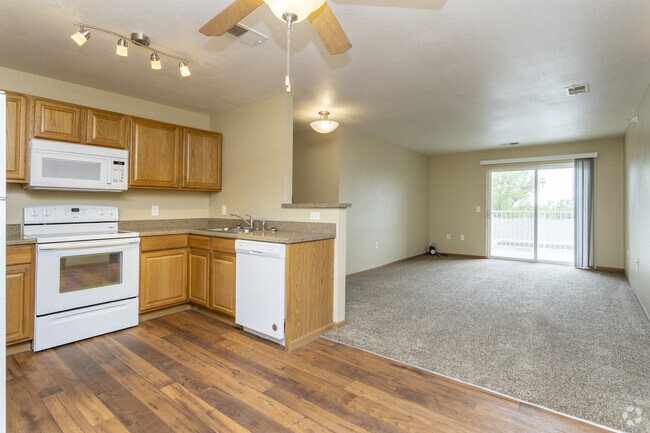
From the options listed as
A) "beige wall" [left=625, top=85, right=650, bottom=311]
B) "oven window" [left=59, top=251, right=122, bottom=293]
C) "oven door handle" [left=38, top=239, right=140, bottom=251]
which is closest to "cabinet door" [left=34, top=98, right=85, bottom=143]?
"oven door handle" [left=38, top=239, right=140, bottom=251]

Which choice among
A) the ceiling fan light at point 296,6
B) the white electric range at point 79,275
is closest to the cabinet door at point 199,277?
the white electric range at point 79,275

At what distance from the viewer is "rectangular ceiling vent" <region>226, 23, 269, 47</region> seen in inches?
87.2

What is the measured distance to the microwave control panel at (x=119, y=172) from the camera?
315 cm

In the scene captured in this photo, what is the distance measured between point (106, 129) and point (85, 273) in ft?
4.36

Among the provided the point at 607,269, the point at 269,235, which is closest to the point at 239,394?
the point at 269,235

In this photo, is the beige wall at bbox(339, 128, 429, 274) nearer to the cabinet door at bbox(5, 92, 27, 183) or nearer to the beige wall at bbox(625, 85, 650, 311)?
the beige wall at bbox(625, 85, 650, 311)

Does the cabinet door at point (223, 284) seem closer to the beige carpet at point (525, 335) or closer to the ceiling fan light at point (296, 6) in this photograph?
the beige carpet at point (525, 335)

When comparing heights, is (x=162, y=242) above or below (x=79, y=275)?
above

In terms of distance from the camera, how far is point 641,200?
Result: 3682 mm

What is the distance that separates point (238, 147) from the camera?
3.88m

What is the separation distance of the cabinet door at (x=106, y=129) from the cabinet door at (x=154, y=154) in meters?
0.09

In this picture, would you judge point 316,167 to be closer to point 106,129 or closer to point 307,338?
point 106,129

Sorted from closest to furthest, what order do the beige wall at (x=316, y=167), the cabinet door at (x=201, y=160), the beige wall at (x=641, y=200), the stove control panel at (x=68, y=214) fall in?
the stove control panel at (x=68, y=214) → the beige wall at (x=641, y=200) → the cabinet door at (x=201, y=160) → the beige wall at (x=316, y=167)

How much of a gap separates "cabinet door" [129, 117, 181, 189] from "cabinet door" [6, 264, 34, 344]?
1.16 metres
